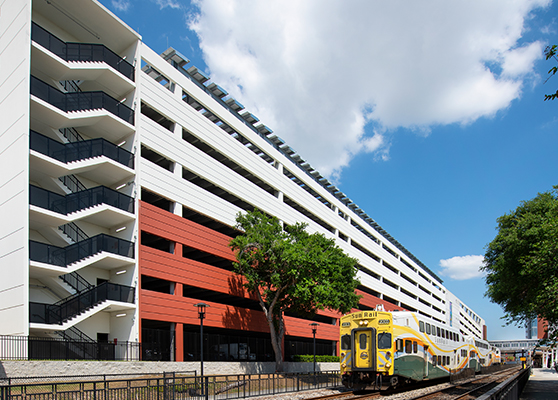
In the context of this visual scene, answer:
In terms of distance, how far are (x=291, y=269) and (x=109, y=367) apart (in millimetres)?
12803

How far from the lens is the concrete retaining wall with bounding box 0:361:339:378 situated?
20234 mm

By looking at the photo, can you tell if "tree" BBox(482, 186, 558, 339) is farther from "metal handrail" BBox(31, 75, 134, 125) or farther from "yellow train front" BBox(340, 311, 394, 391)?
"metal handrail" BBox(31, 75, 134, 125)

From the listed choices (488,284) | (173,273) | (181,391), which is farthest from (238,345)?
(488,284)

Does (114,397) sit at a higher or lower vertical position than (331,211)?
lower

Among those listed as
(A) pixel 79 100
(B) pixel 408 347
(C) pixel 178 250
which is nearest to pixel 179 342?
(C) pixel 178 250

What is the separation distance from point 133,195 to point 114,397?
15916mm

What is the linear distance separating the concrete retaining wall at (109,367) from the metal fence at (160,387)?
1.51 ft

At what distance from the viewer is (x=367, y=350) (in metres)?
22.7

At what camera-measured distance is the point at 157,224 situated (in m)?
30.6

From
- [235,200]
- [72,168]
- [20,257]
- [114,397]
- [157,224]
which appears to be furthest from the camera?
[235,200]

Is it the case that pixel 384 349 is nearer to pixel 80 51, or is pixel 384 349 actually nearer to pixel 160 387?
pixel 160 387

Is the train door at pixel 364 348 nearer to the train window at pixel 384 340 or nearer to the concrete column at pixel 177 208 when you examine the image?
the train window at pixel 384 340

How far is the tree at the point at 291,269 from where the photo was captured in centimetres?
3172

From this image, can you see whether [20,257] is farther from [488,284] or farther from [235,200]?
[488,284]
